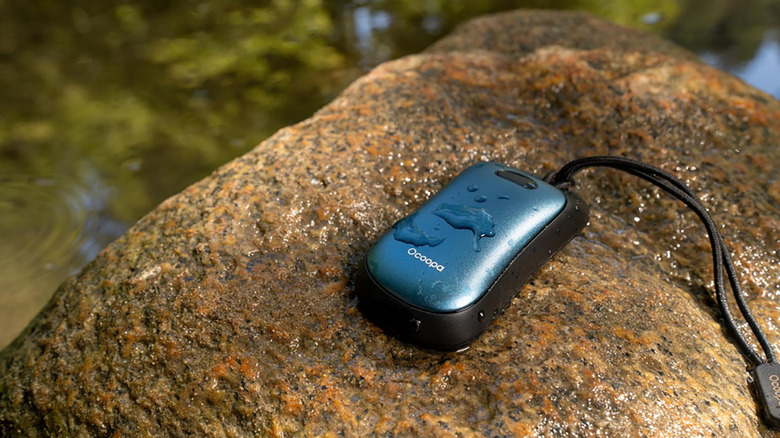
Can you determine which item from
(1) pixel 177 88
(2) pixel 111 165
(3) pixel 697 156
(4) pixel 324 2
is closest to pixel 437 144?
(3) pixel 697 156

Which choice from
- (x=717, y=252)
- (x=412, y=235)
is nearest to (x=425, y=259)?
(x=412, y=235)

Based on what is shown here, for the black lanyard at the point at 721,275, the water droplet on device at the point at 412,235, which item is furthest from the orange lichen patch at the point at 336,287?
the black lanyard at the point at 721,275

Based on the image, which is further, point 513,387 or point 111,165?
point 111,165

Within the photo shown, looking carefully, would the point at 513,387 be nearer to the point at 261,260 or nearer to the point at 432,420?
the point at 432,420

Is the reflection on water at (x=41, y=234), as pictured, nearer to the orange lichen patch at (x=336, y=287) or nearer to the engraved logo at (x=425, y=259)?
the orange lichen patch at (x=336, y=287)

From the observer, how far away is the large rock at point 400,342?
166cm

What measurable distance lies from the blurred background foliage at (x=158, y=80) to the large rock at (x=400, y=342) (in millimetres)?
1768

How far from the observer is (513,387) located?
163cm

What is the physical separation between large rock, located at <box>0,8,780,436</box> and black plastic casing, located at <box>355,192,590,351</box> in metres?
0.08

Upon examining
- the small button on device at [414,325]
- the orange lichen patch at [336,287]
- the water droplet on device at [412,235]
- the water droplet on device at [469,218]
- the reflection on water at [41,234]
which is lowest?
the reflection on water at [41,234]

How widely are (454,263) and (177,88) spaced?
417cm

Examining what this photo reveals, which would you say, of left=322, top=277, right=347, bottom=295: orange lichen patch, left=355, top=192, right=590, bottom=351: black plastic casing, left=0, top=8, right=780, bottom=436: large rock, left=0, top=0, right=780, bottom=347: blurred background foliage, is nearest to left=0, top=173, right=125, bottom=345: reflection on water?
left=0, top=0, right=780, bottom=347: blurred background foliage

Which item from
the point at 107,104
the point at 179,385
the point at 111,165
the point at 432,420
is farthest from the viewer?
the point at 107,104

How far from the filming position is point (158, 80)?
525 centimetres
